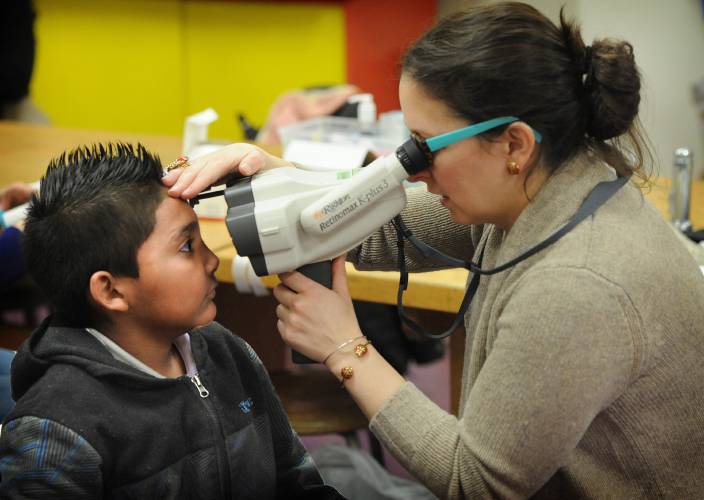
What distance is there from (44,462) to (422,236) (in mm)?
679

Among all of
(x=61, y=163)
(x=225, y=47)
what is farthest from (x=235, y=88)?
(x=61, y=163)

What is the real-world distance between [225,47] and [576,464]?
3.50m

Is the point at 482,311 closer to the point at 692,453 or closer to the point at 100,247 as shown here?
the point at 692,453

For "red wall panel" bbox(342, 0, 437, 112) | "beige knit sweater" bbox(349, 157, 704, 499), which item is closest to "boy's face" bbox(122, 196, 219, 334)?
"beige knit sweater" bbox(349, 157, 704, 499)

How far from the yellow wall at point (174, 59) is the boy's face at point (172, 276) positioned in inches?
125

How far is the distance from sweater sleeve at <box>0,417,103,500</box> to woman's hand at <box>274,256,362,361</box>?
0.30m

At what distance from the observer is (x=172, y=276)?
1214mm

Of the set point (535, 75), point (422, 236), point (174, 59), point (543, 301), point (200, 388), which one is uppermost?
point (535, 75)

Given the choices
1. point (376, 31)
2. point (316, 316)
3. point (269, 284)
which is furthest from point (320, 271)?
point (376, 31)

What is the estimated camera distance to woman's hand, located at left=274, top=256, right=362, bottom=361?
1177mm

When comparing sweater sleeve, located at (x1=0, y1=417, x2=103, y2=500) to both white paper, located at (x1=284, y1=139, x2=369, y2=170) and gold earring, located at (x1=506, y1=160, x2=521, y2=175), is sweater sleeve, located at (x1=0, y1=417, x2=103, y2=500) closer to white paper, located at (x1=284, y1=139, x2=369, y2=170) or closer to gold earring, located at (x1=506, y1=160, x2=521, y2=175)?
gold earring, located at (x1=506, y1=160, x2=521, y2=175)

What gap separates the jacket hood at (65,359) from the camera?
1.16m

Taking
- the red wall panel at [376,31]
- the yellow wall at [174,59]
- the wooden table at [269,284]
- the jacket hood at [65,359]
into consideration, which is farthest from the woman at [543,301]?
the yellow wall at [174,59]

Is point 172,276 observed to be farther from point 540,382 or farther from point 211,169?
point 540,382
